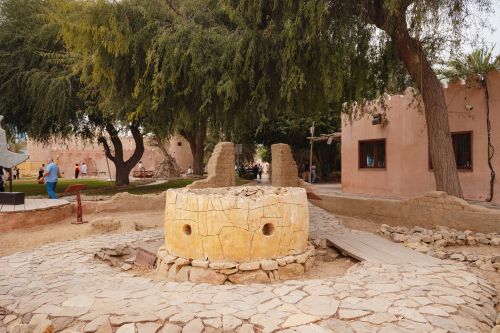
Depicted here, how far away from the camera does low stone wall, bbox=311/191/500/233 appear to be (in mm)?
7535

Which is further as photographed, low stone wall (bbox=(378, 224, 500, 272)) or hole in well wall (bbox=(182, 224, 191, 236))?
low stone wall (bbox=(378, 224, 500, 272))

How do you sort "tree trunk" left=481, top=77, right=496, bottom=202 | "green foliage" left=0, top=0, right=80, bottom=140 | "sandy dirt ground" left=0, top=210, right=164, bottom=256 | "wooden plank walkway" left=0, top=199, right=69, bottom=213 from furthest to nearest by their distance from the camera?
"green foliage" left=0, top=0, right=80, bottom=140, "tree trunk" left=481, top=77, right=496, bottom=202, "wooden plank walkway" left=0, top=199, right=69, bottom=213, "sandy dirt ground" left=0, top=210, right=164, bottom=256

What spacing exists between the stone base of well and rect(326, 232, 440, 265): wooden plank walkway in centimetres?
115

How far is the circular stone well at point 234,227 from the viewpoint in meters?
5.07

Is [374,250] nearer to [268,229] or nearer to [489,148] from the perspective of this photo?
[268,229]

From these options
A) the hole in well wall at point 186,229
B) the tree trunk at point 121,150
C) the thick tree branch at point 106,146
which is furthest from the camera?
the thick tree branch at point 106,146

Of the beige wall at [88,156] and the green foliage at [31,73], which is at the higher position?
the green foliage at [31,73]

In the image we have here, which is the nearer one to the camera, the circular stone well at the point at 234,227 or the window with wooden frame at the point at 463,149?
the circular stone well at the point at 234,227

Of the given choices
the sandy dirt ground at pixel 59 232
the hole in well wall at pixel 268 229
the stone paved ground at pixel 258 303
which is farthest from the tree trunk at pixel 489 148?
the sandy dirt ground at pixel 59 232

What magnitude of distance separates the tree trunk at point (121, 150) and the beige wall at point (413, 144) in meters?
8.96

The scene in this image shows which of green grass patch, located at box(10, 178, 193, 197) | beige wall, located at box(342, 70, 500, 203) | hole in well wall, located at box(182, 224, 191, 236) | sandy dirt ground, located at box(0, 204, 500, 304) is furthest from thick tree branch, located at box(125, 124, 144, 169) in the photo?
hole in well wall, located at box(182, 224, 191, 236)

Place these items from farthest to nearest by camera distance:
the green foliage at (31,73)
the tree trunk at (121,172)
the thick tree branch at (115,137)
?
the tree trunk at (121,172) → the thick tree branch at (115,137) → the green foliage at (31,73)

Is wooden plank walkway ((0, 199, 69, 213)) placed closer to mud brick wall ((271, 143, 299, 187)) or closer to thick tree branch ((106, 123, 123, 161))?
mud brick wall ((271, 143, 299, 187))

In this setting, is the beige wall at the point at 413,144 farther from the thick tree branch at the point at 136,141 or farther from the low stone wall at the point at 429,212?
the thick tree branch at the point at 136,141
